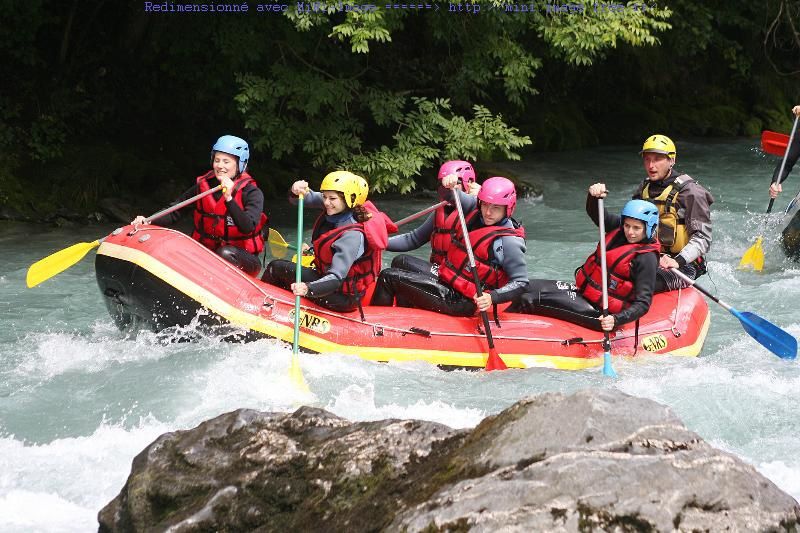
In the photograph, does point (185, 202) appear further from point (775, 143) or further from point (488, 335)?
point (775, 143)

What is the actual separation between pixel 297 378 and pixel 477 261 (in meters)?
1.48

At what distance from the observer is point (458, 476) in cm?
289

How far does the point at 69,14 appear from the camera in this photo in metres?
11.3

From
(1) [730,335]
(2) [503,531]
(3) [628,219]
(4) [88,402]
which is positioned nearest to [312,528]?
(2) [503,531]

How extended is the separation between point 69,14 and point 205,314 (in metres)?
6.85

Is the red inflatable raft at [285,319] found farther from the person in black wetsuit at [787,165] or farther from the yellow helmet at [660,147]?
the person in black wetsuit at [787,165]

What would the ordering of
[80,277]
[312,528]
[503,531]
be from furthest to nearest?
[80,277], [312,528], [503,531]

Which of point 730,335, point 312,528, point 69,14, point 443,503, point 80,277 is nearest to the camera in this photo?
point 443,503

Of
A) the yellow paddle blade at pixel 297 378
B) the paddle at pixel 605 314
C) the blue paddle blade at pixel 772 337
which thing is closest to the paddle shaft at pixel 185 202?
the yellow paddle blade at pixel 297 378

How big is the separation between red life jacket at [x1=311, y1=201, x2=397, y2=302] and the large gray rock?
2460mm

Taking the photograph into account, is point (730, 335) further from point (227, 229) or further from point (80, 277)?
point (80, 277)

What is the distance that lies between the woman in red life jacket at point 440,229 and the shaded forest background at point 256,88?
247cm

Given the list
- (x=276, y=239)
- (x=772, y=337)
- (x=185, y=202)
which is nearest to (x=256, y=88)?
(x=276, y=239)

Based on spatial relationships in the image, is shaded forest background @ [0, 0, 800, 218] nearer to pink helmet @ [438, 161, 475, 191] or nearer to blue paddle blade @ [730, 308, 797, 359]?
pink helmet @ [438, 161, 475, 191]
